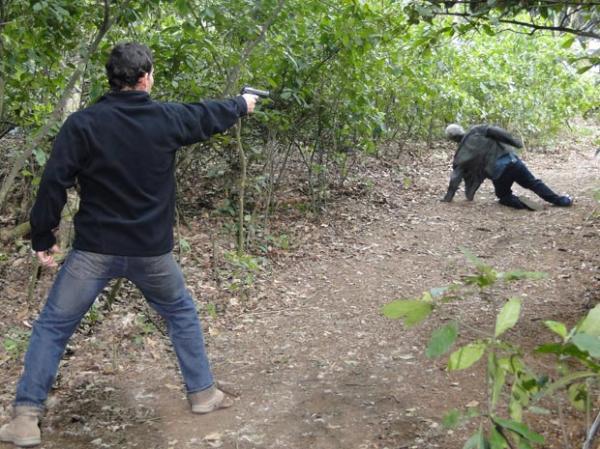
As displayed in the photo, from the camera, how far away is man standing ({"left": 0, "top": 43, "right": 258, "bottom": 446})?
312 centimetres

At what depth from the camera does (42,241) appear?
329 centimetres

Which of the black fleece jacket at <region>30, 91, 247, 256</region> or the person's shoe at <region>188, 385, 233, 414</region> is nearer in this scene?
the black fleece jacket at <region>30, 91, 247, 256</region>

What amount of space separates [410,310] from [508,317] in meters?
0.25

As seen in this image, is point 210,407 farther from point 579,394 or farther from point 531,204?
point 531,204

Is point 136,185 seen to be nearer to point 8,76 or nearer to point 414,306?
point 414,306

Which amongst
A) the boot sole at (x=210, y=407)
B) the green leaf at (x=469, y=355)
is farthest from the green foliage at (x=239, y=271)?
the green leaf at (x=469, y=355)

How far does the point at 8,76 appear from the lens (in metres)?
5.04

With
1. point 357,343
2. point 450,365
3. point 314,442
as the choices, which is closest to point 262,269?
point 357,343

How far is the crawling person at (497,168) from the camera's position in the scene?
30.5 feet

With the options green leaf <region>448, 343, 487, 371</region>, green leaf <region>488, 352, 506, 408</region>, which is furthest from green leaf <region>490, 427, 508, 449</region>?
green leaf <region>448, 343, 487, 371</region>

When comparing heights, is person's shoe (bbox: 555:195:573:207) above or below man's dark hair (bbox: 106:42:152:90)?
below

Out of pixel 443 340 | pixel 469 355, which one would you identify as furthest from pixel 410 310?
pixel 469 355

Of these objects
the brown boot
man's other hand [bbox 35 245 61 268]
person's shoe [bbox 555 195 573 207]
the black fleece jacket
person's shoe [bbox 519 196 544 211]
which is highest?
the black fleece jacket

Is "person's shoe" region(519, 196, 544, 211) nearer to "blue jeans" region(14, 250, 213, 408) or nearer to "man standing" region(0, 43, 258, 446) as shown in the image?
"man standing" region(0, 43, 258, 446)
